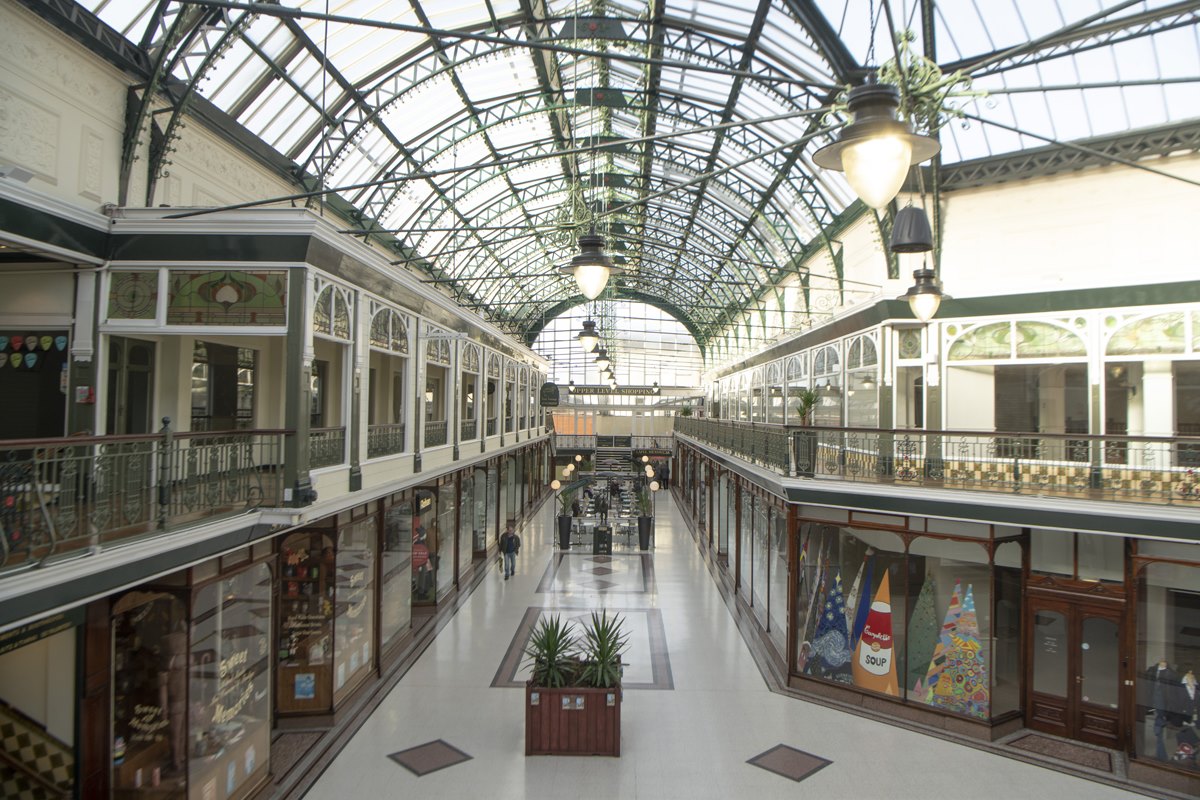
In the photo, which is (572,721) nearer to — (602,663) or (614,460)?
(602,663)

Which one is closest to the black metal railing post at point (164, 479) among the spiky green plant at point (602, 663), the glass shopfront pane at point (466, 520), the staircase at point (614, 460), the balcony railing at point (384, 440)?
the balcony railing at point (384, 440)

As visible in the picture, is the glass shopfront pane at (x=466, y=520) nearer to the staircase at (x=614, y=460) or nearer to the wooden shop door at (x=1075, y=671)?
the wooden shop door at (x=1075, y=671)

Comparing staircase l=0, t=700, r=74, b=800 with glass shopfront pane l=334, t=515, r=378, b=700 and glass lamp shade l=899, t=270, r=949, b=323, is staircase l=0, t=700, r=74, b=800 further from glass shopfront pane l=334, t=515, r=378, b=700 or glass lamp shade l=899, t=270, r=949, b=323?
glass lamp shade l=899, t=270, r=949, b=323

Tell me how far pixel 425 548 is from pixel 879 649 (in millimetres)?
9178

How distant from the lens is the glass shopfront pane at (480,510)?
20.4 meters

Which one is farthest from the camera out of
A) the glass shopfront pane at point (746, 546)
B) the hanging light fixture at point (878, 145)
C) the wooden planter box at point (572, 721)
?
the glass shopfront pane at point (746, 546)

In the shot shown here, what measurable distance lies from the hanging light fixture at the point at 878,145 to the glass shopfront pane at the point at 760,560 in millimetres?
11853

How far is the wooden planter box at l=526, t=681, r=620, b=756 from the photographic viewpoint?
30.9 feet

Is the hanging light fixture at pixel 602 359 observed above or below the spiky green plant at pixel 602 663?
above

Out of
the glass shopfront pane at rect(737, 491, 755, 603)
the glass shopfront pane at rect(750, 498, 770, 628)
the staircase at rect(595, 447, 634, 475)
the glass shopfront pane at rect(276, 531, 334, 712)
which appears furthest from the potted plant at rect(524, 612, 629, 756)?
the staircase at rect(595, 447, 634, 475)

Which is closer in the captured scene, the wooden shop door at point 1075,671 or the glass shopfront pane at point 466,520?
the wooden shop door at point 1075,671

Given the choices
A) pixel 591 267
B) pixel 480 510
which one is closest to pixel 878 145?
pixel 591 267

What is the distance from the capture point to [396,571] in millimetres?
13375

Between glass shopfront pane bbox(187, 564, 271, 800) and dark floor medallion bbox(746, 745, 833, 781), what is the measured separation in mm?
6163
